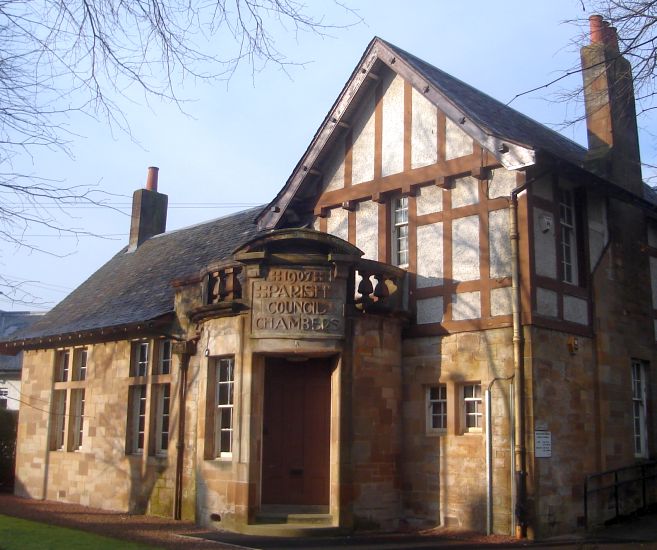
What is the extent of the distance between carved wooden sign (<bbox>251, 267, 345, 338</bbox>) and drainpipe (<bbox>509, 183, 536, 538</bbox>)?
299 centimetres

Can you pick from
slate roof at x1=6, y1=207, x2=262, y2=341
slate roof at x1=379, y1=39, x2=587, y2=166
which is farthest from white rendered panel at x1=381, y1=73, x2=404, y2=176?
slate roof at x1=6, y1=207, x2=262, y2=341

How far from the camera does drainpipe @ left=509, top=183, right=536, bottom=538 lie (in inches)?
519

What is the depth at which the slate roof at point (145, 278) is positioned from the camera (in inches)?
790

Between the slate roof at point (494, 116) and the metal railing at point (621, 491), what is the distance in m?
5.86

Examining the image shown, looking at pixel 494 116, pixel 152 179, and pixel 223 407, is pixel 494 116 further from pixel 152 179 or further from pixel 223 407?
pixel 152 179

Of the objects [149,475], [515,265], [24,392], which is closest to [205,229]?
[24,392]

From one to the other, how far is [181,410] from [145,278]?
6.51 m

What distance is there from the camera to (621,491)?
49.6ft

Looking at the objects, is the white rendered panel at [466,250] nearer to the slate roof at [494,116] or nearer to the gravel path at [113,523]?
the slate roof at [494,116]

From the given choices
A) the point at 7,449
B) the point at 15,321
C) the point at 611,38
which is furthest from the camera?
the point at 15,321

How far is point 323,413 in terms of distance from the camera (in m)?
15.0

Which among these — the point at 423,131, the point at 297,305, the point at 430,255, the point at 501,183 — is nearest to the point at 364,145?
the point at 423,131

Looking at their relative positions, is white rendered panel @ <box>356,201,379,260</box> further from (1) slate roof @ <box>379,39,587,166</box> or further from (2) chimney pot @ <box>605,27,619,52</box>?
(2) chimney pot @ <box>605,27,619,52</box>

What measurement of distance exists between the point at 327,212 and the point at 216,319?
3.89 m
